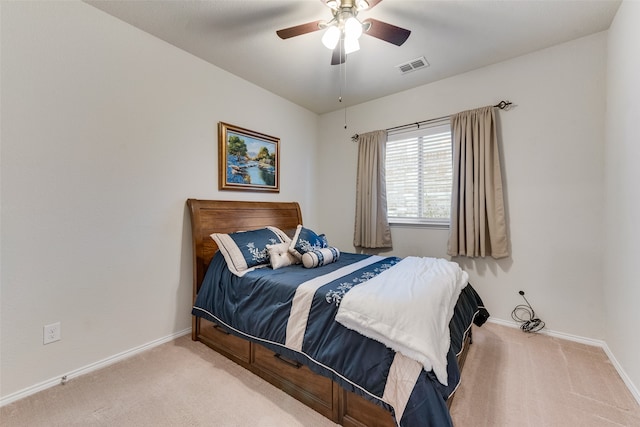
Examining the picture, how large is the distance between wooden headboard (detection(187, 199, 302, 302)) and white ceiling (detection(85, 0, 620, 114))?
57.7 inches

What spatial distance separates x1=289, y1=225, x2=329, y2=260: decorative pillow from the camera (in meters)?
2.46

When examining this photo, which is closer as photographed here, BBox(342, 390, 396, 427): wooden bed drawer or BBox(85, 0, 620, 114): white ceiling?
BBox(342, 390, 396, 427): wooden bed drawer

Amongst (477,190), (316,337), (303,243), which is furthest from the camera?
(477,190)

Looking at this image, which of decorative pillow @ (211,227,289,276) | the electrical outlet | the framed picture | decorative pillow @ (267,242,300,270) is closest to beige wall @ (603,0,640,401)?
decorative pillow @ (267,242,300,270)

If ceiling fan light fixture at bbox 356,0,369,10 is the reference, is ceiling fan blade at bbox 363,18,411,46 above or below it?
below

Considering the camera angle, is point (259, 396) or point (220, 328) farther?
point (220, 328)

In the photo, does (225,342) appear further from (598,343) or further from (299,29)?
(598,343)

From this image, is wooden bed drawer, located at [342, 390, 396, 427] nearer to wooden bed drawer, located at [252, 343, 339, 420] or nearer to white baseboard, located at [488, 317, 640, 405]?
wooden bed drawer, located at [252, 343, 339, 420]

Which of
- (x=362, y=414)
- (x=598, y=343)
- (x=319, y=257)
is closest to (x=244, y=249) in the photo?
(x=319, y=257)

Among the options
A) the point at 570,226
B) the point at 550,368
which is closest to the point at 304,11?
the point at 570,226

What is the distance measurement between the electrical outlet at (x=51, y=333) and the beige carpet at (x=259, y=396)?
32cm

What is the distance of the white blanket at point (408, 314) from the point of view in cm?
122

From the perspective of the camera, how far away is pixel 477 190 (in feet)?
9.09

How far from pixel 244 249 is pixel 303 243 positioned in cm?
53
